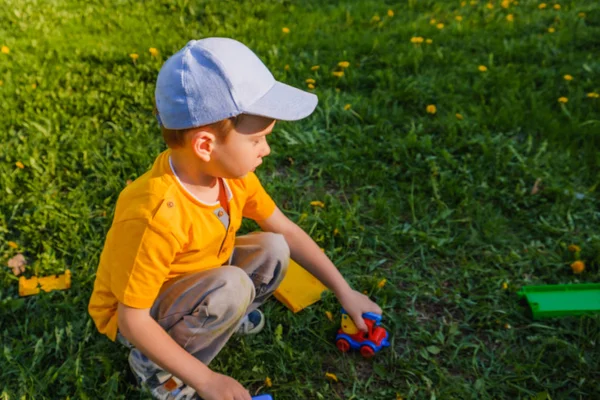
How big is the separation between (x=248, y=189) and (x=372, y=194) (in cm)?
112

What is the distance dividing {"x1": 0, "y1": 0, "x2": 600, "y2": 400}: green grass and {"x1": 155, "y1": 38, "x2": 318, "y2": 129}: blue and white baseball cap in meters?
1.02

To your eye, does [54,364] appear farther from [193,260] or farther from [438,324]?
[438,324]

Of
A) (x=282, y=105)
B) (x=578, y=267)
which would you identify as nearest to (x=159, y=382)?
(x=282, y=105)

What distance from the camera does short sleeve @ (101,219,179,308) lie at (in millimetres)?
1620

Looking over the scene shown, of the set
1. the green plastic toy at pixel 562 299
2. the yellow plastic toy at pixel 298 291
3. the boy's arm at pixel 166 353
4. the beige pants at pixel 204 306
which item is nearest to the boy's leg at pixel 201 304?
the beige pants at pixel 204 306

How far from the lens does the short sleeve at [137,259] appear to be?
5.32 ft

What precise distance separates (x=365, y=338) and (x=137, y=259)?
1.00m

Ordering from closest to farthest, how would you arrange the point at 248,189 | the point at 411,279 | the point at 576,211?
the point at 248,189
the point at 411,279
the point at 576,211

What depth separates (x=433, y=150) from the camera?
125 inches

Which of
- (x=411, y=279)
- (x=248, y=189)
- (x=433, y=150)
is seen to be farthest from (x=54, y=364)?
(x=433, y=150)

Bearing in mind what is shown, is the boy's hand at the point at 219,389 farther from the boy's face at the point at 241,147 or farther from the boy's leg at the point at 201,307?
the boy's face at the point at 241,147

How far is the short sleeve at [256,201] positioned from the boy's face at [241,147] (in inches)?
11.4

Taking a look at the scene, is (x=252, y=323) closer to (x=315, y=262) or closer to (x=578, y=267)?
(x=315, y=262)

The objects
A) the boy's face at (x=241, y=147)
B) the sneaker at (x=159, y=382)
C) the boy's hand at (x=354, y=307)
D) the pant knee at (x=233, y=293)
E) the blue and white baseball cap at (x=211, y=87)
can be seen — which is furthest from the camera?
the boy's hand at (x=354, y=307)
